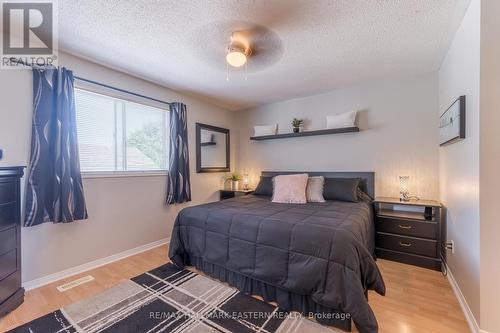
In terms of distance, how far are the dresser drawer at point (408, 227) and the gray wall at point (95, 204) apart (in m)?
2.78

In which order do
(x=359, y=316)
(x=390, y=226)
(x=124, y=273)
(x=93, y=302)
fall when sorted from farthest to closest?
(x=390, y=226) → (x=124, y=273) → (x=93, y=302) → (x=359, y=316)

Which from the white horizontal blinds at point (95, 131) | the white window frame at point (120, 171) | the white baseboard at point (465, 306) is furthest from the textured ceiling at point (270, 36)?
the white baseboard at point (465, 306)

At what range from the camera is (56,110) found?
2.16 m

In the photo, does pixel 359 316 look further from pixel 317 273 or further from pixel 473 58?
pixel 473 58

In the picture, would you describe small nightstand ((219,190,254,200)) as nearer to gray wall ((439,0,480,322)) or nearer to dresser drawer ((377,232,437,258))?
dresser drawer ((377,232,437,258))

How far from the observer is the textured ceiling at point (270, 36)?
65.0 inches

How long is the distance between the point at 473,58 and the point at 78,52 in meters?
3.44

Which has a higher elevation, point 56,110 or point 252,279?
point 56,110

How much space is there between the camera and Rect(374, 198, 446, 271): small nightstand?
2.39 meters

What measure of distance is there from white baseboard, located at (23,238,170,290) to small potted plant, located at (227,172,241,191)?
168 cm

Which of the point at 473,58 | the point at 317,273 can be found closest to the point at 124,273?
the point at 317,273

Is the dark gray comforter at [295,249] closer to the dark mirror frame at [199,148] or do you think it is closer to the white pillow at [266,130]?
the dark mirror frame at [199,148]

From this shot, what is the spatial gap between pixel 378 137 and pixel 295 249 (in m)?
2.33

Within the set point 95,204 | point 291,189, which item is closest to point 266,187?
point 291,189
